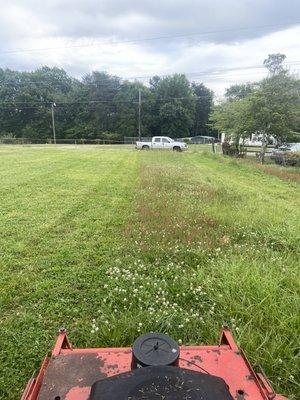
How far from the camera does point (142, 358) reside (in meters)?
1.69

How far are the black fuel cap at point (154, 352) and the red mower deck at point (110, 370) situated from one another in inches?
4.5

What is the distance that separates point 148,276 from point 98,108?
59.1 meters

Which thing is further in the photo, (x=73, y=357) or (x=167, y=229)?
(x=167, y=229)

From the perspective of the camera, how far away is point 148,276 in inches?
161

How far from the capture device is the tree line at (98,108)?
5934 cm

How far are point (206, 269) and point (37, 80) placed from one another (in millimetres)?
69983

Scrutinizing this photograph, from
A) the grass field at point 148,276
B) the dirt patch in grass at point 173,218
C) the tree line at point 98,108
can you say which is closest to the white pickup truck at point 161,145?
the tree line at point 98,108

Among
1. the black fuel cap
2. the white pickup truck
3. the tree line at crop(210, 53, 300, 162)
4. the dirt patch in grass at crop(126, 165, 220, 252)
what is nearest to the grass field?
the dirt patch in grass at crop(126, 165, 220, 252)

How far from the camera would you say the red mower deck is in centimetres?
171

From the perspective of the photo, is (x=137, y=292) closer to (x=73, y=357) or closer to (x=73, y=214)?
(x=73, y=357)

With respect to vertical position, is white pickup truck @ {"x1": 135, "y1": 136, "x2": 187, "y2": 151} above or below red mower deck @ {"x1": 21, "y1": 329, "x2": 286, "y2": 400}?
below

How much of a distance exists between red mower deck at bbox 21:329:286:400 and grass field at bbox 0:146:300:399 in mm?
690

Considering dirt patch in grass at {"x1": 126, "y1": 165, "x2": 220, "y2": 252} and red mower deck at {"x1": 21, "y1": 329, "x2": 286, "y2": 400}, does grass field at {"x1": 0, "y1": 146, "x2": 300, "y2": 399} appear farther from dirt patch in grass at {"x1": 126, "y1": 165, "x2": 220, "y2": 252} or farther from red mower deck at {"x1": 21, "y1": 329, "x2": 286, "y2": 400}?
red mower deck at {"x1": 21, "y1": 329, "x2": 286, "y2": 400}

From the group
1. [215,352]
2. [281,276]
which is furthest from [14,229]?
[215,352]
